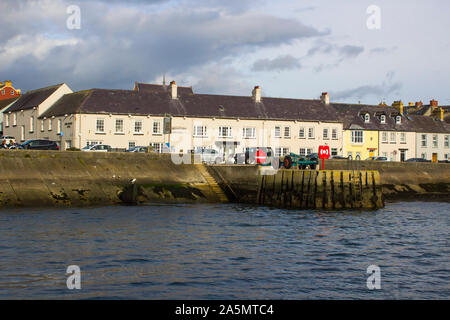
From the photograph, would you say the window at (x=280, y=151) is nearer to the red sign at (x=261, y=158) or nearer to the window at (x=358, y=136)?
the window at (x=358, y=136)

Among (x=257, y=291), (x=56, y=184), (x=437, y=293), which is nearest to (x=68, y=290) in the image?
(x=257, y=291)

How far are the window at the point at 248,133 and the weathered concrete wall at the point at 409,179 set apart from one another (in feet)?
71.1

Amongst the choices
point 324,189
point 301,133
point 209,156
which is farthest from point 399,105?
point 324,189

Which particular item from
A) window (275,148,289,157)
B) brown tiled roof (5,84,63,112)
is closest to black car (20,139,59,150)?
brown tiled roof (5,84,63,112)

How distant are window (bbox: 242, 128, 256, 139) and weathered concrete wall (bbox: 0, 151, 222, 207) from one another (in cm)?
2868

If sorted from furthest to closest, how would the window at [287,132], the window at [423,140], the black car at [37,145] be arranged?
1. the window at [423,140]
2. the window at [287,132]
3. the black car at [37,145]

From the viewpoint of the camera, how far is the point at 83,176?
38250 millimetres

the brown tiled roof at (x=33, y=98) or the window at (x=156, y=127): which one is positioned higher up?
the brown tiled roof at (x=33, y=98)

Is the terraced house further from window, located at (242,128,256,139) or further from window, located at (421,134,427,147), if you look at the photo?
window, located at (421,134,427,147)

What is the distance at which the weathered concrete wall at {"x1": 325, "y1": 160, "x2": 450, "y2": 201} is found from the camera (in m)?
50.3

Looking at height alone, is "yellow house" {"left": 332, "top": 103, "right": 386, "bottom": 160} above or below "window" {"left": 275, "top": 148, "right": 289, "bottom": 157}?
Result: above

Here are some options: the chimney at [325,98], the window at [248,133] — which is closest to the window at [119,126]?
the window at [248,133]

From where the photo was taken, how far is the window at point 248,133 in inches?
2832

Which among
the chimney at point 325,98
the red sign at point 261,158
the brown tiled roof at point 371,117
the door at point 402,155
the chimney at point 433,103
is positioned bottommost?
the red sign at point 261,158
